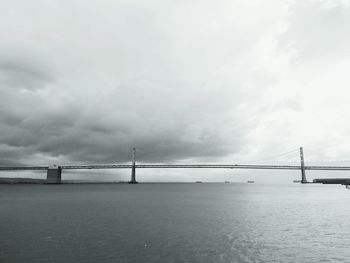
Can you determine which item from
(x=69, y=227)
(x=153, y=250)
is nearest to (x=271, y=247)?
(x=153, y=250)

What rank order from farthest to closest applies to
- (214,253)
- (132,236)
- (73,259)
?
1. (132,236)
2. (214,253)
3. (73,259)

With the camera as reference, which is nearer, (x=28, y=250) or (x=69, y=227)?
(x=28, y=250)

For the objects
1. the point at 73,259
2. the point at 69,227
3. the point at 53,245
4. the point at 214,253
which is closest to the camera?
the point at 73,259

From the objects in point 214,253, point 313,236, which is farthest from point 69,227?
point 313,236

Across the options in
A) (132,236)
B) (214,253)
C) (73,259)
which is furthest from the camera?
(132,236)

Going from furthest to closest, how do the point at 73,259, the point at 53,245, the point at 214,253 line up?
the point at 53,245 → the point at 214,253 → the point at 73,259

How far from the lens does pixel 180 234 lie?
3228 centimetres

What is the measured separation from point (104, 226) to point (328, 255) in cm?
2426

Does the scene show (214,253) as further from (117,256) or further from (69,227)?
(69,227)

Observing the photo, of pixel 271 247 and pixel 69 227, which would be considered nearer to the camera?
pixel 271 247

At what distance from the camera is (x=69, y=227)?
121ft

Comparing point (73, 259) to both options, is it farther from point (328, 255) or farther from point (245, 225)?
point (245, 225)

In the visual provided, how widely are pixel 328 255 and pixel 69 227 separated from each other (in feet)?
89.6

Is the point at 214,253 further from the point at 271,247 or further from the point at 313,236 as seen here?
the point at 313,236
